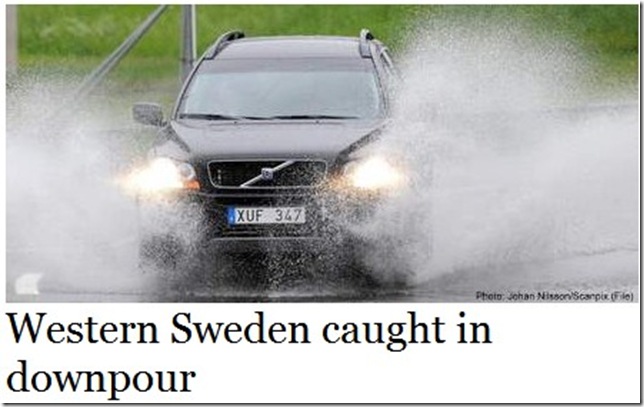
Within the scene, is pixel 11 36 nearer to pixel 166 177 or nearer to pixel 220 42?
pixel 220 42

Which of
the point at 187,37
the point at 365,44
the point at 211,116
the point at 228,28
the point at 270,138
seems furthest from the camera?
the point at 228,28

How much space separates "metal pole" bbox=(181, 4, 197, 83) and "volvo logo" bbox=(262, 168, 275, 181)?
6.16 m

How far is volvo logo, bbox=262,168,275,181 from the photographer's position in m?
11.8

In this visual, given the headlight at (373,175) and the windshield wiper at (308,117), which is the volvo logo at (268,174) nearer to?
the headlight at (373,175)

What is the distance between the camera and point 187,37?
18.2 metres

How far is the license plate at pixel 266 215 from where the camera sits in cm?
1167

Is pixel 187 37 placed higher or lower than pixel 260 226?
→ higher

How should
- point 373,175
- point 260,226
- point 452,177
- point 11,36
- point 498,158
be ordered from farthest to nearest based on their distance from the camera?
1. point 11,36
2. point 498,158
3. point 452,177
4. point 373,175
5. point 260,226

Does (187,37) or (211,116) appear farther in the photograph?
(187,37)

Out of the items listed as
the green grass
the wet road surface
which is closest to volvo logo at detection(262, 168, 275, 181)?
the wet road surface

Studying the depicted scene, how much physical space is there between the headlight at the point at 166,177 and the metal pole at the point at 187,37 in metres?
5.80

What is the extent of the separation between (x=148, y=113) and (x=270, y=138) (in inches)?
46.1

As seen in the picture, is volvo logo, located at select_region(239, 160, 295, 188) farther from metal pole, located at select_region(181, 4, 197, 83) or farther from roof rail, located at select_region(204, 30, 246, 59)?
metal pole, located at select_region(181, 4, 197, 83)

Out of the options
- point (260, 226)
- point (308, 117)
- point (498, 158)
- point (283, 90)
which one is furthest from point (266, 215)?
point (498, 158)
